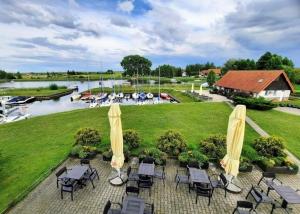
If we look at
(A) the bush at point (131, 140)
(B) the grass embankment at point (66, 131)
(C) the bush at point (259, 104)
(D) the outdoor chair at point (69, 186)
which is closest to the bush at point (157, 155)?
(A) the bush at point (131, 140)

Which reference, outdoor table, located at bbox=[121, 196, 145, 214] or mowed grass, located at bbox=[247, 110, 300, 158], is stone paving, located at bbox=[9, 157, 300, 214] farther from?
mowed grass, located at bbox=[247, 110, 300, 158]

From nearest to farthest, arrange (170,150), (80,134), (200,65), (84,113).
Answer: (170,150)
(80,134)
(84,113)
(200,65)

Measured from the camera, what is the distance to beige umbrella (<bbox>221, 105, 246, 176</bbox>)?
7.97 metres

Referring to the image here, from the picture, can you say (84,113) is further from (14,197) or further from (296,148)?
(296,148)

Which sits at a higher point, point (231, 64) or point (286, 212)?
point (231, 64)

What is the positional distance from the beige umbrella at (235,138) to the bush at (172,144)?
3947 millimetres

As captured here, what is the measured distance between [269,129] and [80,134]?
16.7 meters

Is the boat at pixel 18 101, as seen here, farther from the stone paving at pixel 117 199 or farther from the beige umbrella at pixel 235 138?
the beige umbrella at pixel 235 138

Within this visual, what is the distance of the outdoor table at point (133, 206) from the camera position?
20.8 ft

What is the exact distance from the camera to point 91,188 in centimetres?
890

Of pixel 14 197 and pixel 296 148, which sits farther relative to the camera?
pixel 296 148

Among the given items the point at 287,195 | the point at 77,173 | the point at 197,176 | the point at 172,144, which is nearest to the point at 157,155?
the point at 172,144

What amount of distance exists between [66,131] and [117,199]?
37.7ft

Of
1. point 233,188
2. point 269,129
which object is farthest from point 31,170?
point 269,129
